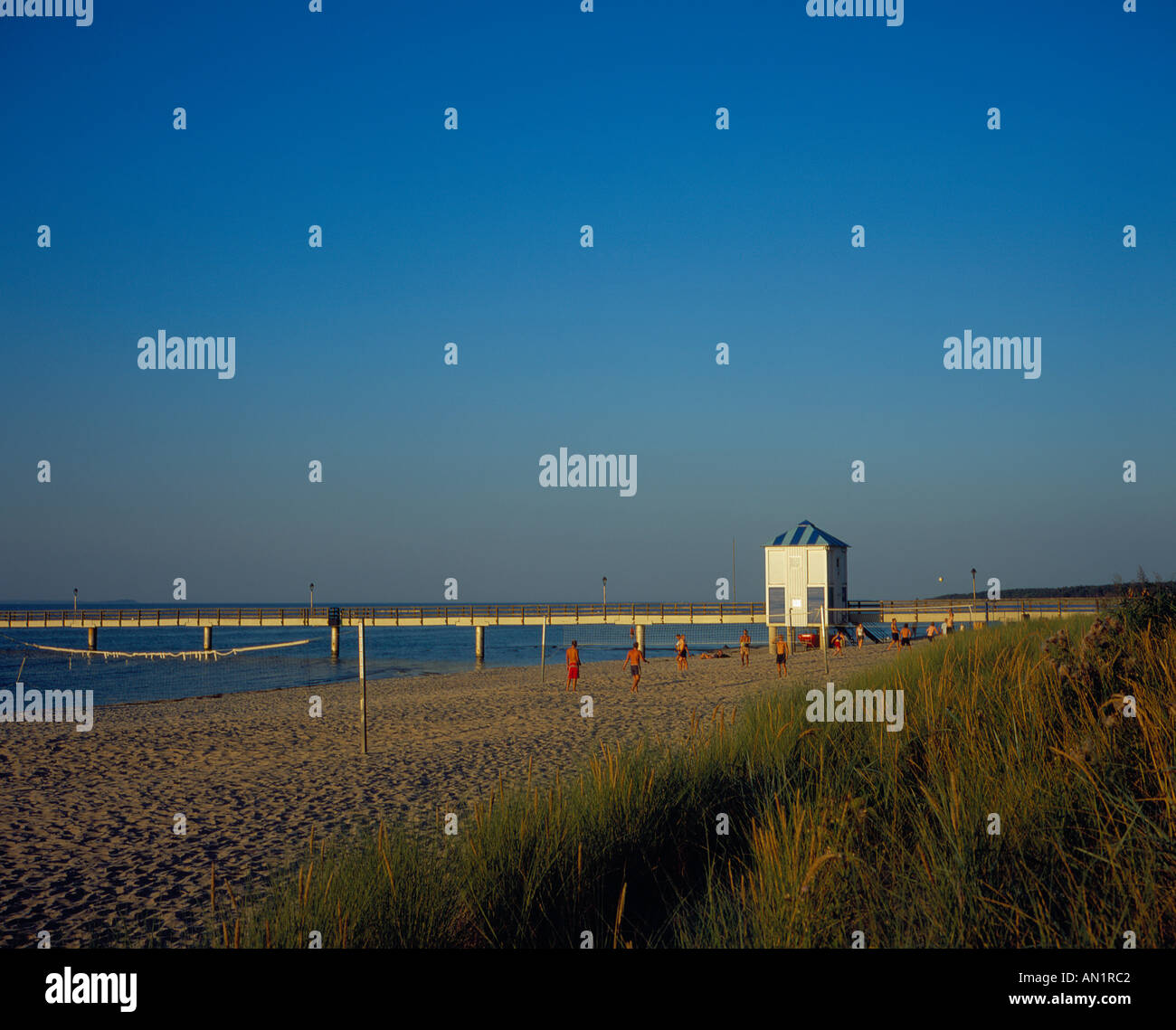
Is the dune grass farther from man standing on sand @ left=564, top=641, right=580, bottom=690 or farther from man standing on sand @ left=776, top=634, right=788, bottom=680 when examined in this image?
man standing on sand @ left=776, top=634, right=788, bottom=680

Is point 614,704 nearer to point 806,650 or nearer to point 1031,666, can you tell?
point 1031,666

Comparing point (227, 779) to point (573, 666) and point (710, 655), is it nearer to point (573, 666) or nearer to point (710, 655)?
point (573, 666)

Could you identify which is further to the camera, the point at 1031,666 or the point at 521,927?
the point at 1031,666

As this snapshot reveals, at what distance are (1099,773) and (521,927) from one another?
11.4 ft

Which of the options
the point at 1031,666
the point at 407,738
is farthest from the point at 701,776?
the point at 407,738

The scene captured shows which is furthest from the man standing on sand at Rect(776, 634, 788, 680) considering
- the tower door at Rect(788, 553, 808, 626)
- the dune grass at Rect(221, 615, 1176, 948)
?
the dune grass at Rect(221, 615, 1176, 948)

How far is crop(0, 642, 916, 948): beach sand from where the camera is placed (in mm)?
7512

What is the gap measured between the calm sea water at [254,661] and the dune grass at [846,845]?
26.4 meters

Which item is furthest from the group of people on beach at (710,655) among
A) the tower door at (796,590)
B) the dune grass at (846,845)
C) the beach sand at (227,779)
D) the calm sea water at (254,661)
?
the dune grass at (846,845)

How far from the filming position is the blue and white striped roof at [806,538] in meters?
40.9

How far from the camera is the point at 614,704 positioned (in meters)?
21.6

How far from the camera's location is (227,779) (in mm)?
13094

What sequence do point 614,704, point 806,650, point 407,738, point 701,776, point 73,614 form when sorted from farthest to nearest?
point 73,614
point 806,650
point 614,704
point 407,738
point 701,776

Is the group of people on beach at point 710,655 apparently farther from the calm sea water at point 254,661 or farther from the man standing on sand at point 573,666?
the calm sea water at point 254,661
